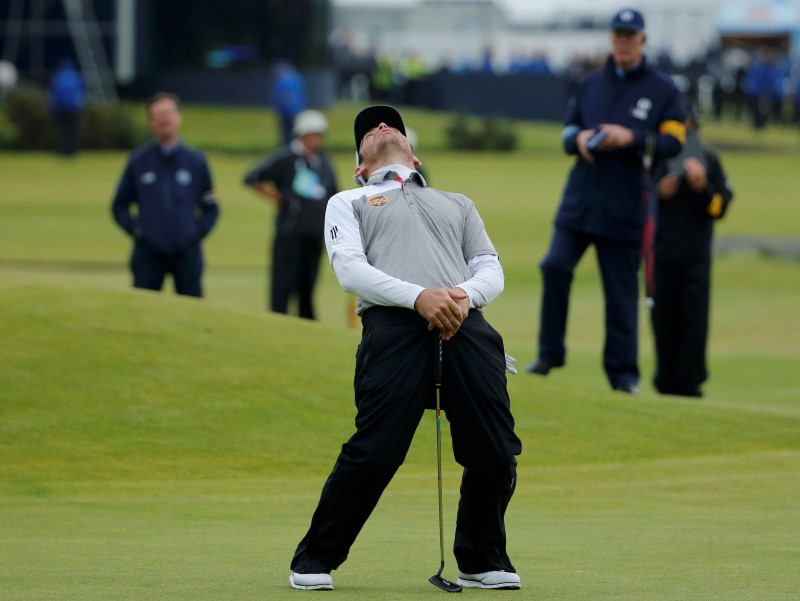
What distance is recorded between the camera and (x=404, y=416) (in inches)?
256

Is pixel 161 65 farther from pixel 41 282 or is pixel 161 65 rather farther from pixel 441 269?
pixel 441 269

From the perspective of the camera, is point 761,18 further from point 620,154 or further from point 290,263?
point 620,154

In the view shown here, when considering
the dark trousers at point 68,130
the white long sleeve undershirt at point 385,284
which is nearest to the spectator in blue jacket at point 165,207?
the white long sleeve undershirt at point 385,284

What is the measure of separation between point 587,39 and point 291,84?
60.2 meters

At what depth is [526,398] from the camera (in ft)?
37.7

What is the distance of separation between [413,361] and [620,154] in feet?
17.4

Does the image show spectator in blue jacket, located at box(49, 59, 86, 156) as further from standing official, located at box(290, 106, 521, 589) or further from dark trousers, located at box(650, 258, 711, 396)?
standing official, located at box(290, 106, 521, 589)

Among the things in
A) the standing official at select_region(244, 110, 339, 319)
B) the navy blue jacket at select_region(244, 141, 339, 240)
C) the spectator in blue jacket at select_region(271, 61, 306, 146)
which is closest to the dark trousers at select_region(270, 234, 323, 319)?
the standing official at select_region(244, 110, 339, 319)

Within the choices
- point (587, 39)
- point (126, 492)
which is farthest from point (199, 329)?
point (587, 39)

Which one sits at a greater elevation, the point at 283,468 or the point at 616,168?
the point at 616,168

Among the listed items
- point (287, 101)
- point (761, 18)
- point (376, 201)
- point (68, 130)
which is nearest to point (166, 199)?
point (376, 201)

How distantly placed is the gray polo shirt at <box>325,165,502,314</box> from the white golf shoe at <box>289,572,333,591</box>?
107 centimetres

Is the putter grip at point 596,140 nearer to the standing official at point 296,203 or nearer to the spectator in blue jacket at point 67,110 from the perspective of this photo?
the standing official at point 296,203

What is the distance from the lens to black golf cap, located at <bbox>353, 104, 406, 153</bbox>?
6984 millimetres
